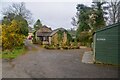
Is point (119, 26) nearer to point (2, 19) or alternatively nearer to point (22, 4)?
point (2, 19)

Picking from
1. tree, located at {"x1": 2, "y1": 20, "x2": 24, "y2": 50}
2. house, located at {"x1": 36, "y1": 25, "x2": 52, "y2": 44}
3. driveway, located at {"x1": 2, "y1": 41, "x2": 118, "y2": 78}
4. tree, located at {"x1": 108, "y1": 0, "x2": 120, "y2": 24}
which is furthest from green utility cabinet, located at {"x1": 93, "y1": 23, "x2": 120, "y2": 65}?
house, located at {"x1": 36, "y1": 25, "x2": 52, "y2": 44}

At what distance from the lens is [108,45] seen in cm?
1593

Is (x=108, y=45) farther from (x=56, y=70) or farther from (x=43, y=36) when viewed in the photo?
(x=43, y=36)

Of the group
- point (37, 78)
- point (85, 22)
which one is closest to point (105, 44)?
point (37, 78)

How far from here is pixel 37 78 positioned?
33.8 ft

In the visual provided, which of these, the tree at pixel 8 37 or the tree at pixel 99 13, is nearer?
the tree at pixel 8 37

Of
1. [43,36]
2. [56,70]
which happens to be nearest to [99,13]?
[43,36]

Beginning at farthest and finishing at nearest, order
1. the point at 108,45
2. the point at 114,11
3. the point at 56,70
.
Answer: the point at 114,11
the point at 108,45
the point at 56,70

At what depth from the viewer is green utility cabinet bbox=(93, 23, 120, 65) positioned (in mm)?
15398

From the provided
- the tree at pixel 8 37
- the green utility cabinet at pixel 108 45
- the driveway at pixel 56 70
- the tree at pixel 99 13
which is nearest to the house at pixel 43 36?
the tree at pixel 99 13

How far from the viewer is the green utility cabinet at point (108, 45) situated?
15.4 m

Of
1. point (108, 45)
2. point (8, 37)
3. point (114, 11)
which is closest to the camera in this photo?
point (108, 45)

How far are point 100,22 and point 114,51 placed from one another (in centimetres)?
2749

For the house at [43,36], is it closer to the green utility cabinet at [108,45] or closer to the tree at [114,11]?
the tree at [114,11]
